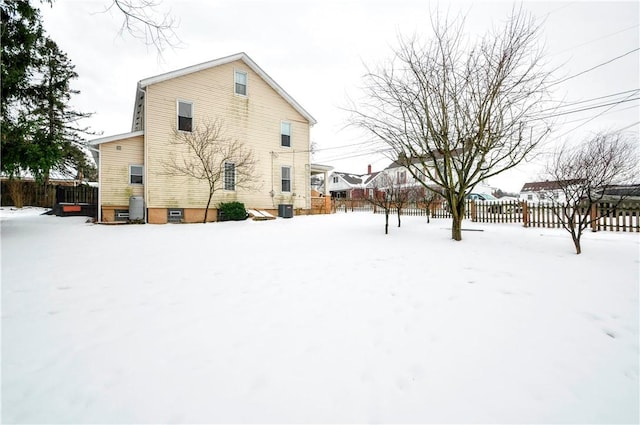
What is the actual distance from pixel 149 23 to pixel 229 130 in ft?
32.4

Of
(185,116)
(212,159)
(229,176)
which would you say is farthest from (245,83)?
(229,176)

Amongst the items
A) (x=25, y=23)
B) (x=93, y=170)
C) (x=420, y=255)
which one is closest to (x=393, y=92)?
(x=420, y=255)

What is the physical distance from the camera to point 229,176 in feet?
49.0

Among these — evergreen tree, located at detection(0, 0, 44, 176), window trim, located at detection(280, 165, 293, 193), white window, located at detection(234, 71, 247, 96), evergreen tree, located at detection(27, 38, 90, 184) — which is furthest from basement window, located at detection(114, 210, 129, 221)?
white window, located at detection(234, 71, 247, 96)

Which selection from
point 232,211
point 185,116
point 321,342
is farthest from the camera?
point 232,211

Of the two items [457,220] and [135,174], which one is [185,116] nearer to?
[135,174]

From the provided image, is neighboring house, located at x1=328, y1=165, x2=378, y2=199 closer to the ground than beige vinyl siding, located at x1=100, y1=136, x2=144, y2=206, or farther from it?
farther from it

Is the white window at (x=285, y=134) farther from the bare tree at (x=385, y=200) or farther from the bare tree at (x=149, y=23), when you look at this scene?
the bare tree at (x=149, y=23)

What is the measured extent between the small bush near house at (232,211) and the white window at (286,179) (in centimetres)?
353

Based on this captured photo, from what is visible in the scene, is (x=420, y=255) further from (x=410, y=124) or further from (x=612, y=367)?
(x=410, y=124)

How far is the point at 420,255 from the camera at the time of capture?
A: 19.3 ft

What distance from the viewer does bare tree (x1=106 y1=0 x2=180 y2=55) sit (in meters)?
4.83

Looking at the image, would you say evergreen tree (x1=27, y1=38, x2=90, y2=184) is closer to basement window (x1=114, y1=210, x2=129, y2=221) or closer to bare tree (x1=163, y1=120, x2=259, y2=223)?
basement window (x1=114, y1=210, x2=129, y2=221)

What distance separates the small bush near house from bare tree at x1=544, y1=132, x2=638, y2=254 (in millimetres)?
12434
